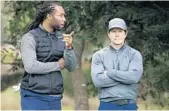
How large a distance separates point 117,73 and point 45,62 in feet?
2.29

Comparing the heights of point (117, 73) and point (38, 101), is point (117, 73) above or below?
above

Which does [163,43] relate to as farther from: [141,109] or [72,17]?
[141,109]

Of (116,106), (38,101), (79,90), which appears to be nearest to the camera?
(38,101)

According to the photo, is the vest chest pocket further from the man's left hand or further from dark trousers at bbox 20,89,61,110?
dark trousers at bbox 20,89,61,110

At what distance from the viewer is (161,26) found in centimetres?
721

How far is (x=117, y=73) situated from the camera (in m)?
4.62

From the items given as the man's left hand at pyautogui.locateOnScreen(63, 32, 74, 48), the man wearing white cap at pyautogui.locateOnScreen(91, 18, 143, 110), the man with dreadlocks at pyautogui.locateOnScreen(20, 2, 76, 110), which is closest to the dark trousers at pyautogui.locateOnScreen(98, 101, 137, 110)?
the man wearing white cap at pyautogui.locateOnScreen(91, 18, 143, 110)

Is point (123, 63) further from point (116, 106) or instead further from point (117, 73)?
point (116, 106)

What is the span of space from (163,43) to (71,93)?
545cm

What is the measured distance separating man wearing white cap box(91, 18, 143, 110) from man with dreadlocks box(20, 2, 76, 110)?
39cm

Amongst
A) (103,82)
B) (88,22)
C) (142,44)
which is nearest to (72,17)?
(88,22)

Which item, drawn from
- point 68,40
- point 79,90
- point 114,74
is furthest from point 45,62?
point 79,90

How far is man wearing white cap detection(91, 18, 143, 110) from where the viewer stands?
461 centimetres

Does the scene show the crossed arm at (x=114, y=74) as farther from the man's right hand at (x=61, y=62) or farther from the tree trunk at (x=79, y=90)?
the tree trunk at (x=79, y=90)
